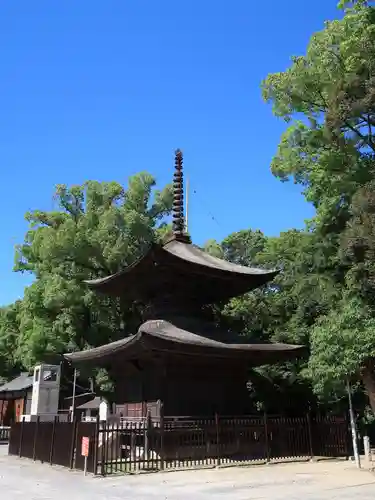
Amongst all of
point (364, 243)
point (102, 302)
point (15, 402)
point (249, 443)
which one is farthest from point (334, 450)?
point (15, 402)

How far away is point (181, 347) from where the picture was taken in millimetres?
16766

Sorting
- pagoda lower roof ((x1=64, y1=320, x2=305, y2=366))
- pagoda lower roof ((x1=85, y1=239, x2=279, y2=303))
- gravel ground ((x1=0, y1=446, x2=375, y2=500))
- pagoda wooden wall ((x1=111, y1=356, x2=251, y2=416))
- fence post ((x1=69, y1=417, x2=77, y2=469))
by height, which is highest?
pagoda lower roof ((x1=85, y1=239, x2=279, y2=303))

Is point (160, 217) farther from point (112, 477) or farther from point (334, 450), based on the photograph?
point (112, 477)

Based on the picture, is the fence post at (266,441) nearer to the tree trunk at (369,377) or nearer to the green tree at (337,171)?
the green tree at (337,171)

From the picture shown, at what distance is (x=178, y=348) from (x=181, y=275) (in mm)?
3951

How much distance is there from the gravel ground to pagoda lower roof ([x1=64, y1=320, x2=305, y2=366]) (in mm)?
3811

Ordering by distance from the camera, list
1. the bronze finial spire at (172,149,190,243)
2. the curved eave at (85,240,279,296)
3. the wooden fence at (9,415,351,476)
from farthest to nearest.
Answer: the bronze finial spire at (172,149,190,243) → the curved eave at (85,240,279,296) → the wooden fence at (9,415,351,476)

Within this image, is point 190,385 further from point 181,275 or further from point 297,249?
point 297,249

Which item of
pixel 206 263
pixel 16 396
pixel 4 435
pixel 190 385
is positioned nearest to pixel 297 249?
pixel 206 263

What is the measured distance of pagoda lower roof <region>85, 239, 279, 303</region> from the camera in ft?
62.2

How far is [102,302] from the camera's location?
3359 cm

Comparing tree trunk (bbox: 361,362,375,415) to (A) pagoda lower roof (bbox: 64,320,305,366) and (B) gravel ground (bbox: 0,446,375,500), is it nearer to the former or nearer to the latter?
(A) pagoda lower roof (bbox: 64,320,305,366)

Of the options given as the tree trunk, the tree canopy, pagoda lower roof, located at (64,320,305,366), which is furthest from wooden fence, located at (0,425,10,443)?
the tree trunk

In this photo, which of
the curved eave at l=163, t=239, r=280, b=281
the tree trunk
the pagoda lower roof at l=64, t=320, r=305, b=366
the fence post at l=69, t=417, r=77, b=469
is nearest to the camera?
the fence post at l=69, t=417, r=77, b=469
